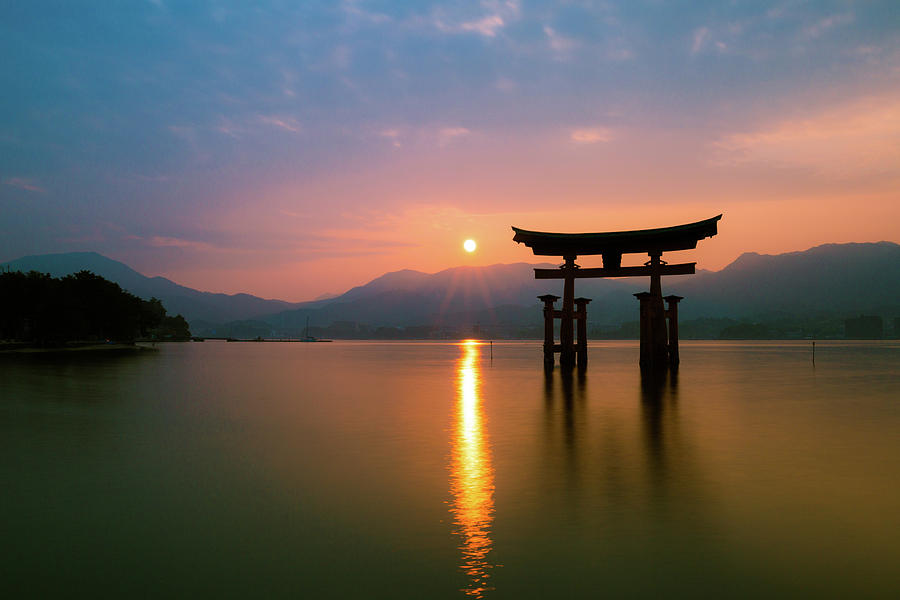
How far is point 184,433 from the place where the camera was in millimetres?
18203

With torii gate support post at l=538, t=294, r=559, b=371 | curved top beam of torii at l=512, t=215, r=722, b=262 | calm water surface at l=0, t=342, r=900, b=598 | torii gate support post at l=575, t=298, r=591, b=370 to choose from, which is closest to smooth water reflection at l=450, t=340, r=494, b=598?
calm water surface at l=0, t=342, r=900, b=598

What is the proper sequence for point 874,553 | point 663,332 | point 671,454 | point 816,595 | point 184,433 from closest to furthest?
1. point 816,595
2. point 874,553
3. point 671,454
4. point 184,433
5. point 663,332

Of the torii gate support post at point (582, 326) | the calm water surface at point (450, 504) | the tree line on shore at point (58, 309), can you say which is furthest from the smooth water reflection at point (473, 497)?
the tree line on shore at point (58, 309)

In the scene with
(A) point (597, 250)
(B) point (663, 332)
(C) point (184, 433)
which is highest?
(A) point (597, 250)

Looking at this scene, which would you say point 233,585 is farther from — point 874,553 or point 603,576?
point 874,553

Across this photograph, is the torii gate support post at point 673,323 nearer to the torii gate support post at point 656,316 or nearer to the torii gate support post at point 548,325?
the torii gate support post at point 656,316

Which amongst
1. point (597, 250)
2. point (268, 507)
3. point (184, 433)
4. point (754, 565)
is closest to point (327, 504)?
point (268, 507)

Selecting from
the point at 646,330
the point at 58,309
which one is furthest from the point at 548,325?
the point at 58,309

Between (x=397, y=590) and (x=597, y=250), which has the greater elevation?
(x=597, y=250)

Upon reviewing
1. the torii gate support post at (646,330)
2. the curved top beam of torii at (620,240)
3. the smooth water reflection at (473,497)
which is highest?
the curved top beam of torii at (620,240)

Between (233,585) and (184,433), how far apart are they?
12600 millimetres

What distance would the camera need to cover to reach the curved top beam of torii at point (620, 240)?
39594 millimetres

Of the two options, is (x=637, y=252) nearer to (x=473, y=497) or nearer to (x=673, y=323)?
(x=673, y=323)

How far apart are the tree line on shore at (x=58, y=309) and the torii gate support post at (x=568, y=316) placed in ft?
223
